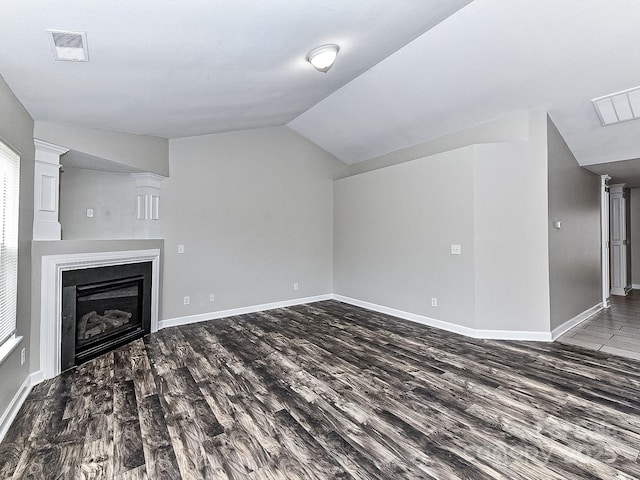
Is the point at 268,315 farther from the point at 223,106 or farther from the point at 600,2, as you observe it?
the point at 600,2

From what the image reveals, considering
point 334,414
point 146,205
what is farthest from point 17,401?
point 146,205

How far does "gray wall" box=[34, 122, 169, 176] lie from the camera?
3056mm

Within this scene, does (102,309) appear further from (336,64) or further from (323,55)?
(336,64)

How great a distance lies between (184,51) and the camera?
7.15 ft

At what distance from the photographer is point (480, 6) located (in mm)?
2787

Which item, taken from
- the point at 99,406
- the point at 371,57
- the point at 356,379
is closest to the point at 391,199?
the point at 371,57

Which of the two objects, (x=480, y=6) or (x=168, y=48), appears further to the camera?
(x=480, y=6)

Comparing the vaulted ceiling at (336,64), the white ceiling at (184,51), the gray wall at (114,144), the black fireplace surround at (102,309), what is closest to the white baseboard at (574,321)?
the vaulted ceiling at (336,64)

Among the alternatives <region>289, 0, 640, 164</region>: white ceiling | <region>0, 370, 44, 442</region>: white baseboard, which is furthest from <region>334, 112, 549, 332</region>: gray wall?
<region>0, 370, 44, 442</region>: white baseboard

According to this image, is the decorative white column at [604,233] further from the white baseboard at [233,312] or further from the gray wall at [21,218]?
the gray wall at [21,218]

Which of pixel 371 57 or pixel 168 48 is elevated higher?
pixel 371 57

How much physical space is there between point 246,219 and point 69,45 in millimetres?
3622

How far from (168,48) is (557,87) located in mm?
3866

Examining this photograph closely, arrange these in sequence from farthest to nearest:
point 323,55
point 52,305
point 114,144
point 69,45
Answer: point 114,144 < point 52,305 < point 323,55 < point 69,45
